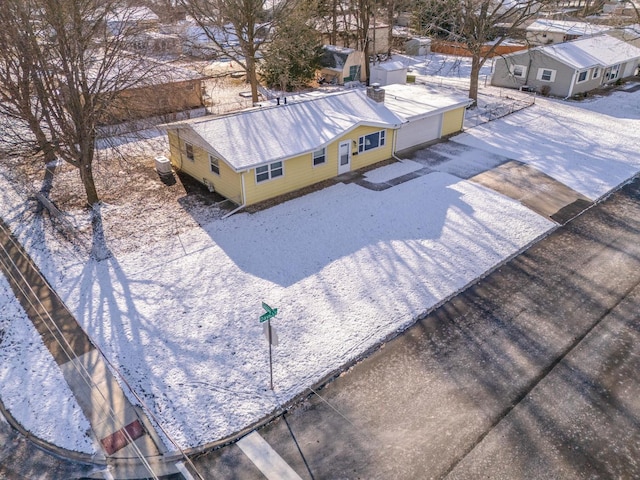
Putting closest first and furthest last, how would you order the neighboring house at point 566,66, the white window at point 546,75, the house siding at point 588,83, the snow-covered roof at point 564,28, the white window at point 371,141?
1. the white window at point 371,141
2. the neighboring house at point 566,66
3. the house siding at point 588,83
4. the white window at point 546,75
5. the snow-covered roof at point 564,28

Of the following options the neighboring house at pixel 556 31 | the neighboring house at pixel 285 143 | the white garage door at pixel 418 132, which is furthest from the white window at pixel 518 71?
the neighboring house at pixel 285 143

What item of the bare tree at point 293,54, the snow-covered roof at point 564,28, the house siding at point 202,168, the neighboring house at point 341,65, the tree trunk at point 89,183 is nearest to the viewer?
the tree trunk at point 89,183

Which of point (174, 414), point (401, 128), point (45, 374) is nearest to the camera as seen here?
point (174, 414)

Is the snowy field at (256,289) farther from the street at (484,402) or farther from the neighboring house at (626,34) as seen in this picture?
the neighboring house at (626,34)

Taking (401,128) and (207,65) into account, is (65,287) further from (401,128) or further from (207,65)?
(207,65)

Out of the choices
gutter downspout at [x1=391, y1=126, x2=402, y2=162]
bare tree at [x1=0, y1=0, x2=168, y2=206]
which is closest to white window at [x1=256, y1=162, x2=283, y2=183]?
bare tree at [x1=0, y1=0, x2=168, y2=206]

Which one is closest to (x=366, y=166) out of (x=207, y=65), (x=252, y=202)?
(x=252, y=202)

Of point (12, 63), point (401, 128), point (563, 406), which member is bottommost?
point (563, 406)
